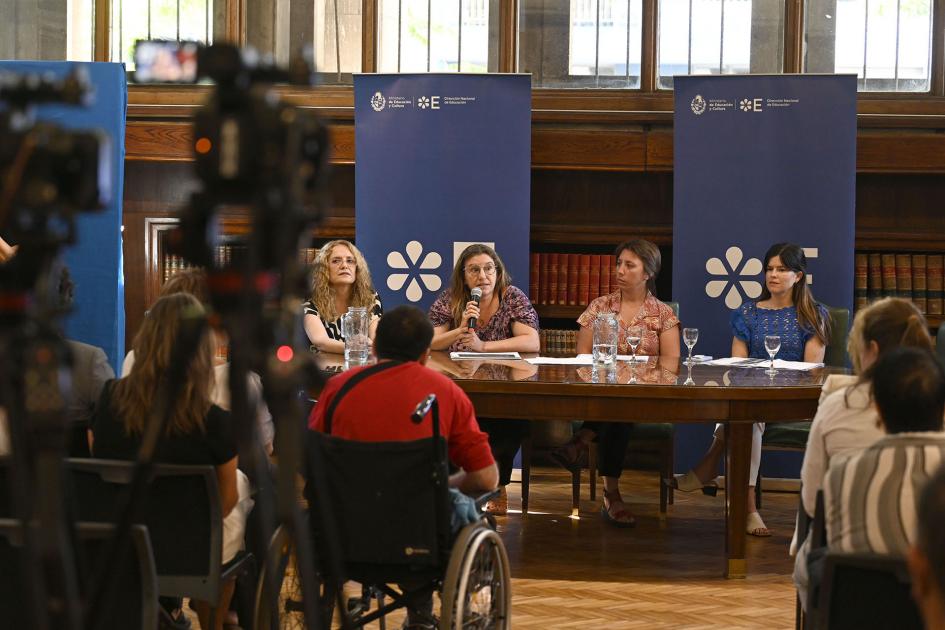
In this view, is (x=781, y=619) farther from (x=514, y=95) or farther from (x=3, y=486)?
(x=514, y=95)

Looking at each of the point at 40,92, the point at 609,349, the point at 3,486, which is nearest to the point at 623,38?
the point at 609,349

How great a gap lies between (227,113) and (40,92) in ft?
0.71

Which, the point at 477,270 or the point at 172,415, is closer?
the point at 172,415

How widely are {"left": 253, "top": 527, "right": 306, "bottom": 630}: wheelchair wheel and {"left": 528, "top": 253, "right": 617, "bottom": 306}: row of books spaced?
149 inches

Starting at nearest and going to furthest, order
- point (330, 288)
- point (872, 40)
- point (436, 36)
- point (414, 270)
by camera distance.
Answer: point (330, 288) → point (414, 270) → point (872, 40) → point (436, 36)

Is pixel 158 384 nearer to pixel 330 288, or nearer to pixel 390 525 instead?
pixel 390 525

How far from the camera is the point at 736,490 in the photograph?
441 cm

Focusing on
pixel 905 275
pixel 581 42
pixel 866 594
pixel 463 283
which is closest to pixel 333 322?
pixel 463 283

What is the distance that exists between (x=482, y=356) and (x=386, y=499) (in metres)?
2.36

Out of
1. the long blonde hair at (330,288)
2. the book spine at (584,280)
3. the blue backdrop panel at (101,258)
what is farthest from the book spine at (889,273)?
the blue backdrop panel at (101,258)

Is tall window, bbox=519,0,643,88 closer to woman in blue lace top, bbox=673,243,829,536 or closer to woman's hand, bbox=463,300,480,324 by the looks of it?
woman in blue lace top, bbox=673,243,829,536

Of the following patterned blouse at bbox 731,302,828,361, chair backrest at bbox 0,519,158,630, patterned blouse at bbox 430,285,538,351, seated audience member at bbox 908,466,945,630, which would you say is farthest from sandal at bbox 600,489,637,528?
seated audience member at bbox 908,466,945,630

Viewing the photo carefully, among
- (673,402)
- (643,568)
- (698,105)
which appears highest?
(698,105)

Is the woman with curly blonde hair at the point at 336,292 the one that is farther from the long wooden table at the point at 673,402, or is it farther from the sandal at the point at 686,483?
the sandal at the point at 686,483
